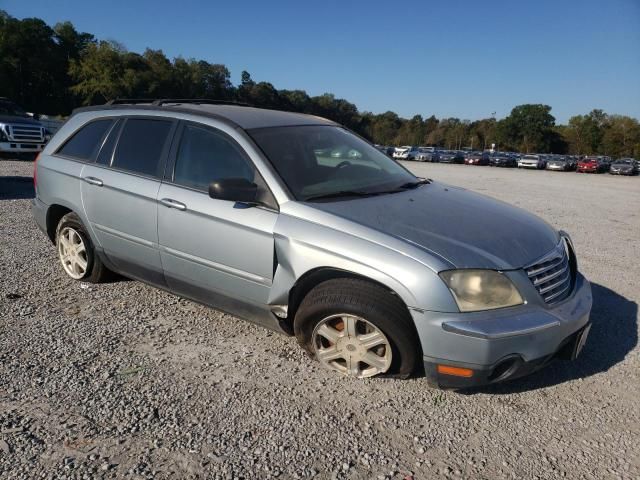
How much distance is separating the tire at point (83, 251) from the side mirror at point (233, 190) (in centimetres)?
179

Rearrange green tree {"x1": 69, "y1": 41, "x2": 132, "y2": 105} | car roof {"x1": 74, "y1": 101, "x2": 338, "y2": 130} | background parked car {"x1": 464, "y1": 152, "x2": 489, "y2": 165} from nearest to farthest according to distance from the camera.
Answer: car roof {"x1": 74, "y1": 101, "x2": 338, "y2": 130} → background parked car {"x1": 464, "y1": 152, "x2": 489, "y2": 165} → green tree {"x1": 69, "y1": 41, "x2": 132, "y2": 105}

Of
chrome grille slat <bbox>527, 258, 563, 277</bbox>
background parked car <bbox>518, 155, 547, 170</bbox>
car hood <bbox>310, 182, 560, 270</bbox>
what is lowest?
background parked car <bbox>518, 155, 547, 170</bbox>

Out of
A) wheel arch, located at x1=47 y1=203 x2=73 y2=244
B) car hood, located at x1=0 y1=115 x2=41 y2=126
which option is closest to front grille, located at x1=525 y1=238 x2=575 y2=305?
wheel arch, located at x1=47 y1=203 x2=73 y2=244

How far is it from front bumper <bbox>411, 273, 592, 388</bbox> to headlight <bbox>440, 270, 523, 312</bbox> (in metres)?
0.04

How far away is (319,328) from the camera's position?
308 cm

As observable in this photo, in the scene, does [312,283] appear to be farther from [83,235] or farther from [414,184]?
[83,235]

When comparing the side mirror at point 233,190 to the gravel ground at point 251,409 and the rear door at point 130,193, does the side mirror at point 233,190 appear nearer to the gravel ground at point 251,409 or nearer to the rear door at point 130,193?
the rear door at point 130,193

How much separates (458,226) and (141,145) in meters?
2.53

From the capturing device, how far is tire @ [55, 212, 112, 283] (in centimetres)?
442

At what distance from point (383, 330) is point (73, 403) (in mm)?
1745

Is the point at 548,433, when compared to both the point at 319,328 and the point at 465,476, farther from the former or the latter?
the point at 319,328

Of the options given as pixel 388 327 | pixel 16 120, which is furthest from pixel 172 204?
pixel 16 120

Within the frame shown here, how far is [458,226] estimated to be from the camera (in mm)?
3104

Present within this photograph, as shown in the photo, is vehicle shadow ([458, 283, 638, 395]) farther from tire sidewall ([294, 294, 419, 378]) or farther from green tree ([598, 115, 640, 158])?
green tree ([598, 115, 640, 158])
